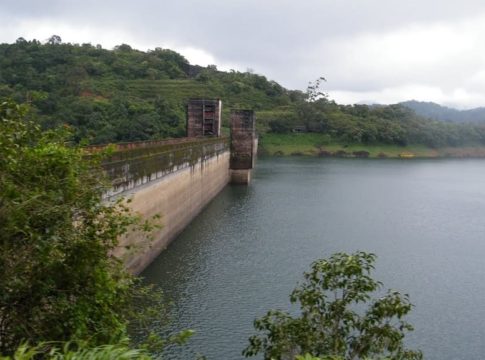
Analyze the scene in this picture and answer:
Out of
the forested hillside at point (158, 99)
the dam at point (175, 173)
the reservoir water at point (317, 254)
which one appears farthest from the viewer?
the forested hillside at point (158, 99)

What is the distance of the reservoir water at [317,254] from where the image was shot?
39.6ft

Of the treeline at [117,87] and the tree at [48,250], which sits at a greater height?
the treeline at [117,87]

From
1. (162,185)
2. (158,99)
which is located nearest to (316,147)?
(158,99)

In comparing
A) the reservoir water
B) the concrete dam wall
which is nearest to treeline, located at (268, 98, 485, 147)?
the reservoir water

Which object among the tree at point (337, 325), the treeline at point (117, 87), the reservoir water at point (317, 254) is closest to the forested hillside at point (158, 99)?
the treeline at point (117, 87)

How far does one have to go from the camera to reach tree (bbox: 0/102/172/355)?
464cm

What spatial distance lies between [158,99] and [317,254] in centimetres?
4499

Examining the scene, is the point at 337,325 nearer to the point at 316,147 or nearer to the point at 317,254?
the point at 317,254

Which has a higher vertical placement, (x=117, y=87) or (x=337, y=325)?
(x=117, y=87)

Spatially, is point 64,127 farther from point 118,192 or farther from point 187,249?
point 187,249

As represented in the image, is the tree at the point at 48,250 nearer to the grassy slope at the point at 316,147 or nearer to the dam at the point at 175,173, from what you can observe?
the dam at the point at 175,173

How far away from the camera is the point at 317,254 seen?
18531mm

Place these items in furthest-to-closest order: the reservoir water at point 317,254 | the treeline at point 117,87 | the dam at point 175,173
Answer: the treeline at point 117,87 < the dam at point 175,173 < the reservoir water at point 317,254

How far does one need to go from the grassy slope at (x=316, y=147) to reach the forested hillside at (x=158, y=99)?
111 cm
